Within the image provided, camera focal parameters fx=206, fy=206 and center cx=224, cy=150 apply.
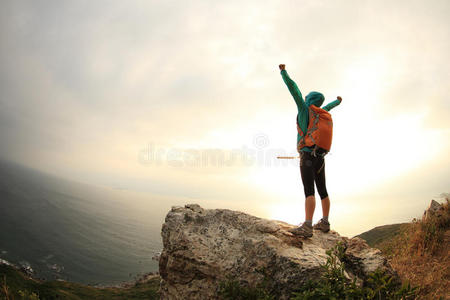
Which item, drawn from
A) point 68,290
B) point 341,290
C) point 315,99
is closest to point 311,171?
point 315,99

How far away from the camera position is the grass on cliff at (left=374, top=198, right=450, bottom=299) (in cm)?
450

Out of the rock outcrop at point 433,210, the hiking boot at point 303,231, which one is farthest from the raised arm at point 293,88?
the rock outcrop at point 433,210

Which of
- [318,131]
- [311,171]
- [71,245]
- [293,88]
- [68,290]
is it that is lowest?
[71,245]

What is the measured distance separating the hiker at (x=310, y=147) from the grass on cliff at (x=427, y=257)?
7.61 ft

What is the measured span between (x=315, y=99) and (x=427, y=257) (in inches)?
216

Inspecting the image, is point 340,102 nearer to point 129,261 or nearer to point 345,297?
point 345,297

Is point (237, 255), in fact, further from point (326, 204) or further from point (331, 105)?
point (331, 105)

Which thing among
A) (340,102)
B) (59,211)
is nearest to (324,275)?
(340,102)

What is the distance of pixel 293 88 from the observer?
5328 millimetres

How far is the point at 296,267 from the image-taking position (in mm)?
3762

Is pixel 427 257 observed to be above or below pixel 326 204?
below

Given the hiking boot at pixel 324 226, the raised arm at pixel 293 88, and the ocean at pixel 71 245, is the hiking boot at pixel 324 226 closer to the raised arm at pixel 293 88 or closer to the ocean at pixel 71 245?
the raised arm at pixel 293 88

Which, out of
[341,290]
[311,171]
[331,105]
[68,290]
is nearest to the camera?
[341,290]

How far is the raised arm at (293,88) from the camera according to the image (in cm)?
526
